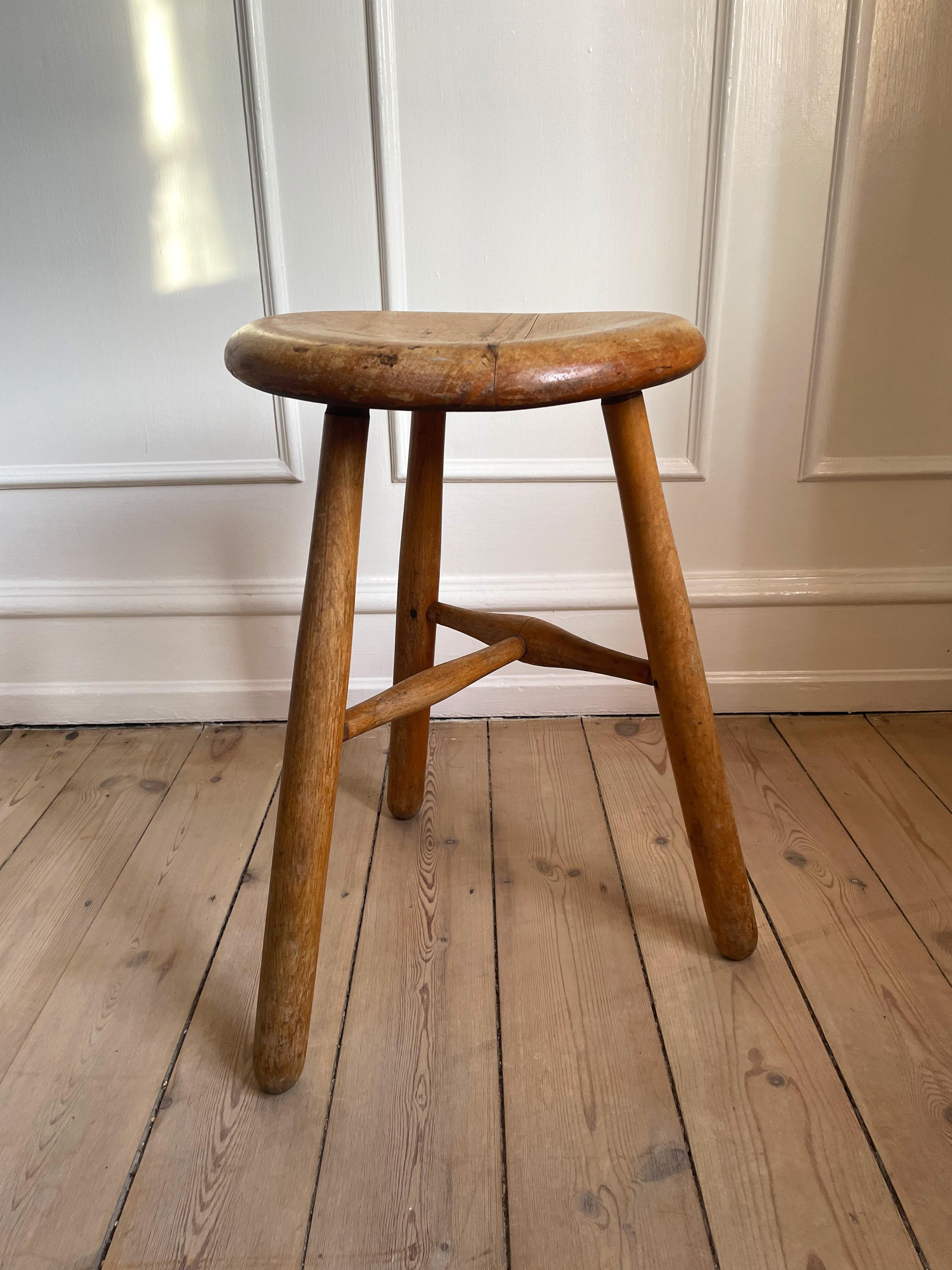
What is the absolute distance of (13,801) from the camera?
1073 mm

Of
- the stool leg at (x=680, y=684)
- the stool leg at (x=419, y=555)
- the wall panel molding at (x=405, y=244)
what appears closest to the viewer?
the stool leg at (x=680, y=684)

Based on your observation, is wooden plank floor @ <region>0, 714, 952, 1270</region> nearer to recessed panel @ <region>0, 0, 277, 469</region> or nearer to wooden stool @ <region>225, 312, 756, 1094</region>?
wooden stool @ <region>225, 312, 756, 1094</region>

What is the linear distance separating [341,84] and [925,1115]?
3.59 feet

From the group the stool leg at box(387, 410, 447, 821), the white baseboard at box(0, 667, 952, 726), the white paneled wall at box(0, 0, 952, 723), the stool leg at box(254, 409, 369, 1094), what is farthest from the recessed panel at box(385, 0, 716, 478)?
the stool leg at box(254, 409, 369, 1094)

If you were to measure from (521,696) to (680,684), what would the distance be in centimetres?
51

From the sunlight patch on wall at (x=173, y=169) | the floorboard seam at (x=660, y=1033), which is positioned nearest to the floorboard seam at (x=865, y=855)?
the floorboard seam at (x=660, y=1033)

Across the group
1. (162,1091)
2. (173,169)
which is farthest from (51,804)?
(173,169)

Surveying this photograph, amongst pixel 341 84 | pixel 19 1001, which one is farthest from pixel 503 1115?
pixel 341 84

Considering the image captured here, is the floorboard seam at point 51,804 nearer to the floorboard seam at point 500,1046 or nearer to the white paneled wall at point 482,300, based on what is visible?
the white paneled wall at point 482,300

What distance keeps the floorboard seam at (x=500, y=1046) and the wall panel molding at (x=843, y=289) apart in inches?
22.6

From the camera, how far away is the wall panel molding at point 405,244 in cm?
95

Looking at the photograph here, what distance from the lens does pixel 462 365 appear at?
0.56 m

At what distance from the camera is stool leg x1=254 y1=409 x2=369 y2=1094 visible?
2.10 ft

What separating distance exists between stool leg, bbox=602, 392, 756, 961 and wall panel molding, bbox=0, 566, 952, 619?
16.8 inches
